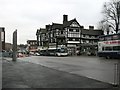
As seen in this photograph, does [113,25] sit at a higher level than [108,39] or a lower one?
higher

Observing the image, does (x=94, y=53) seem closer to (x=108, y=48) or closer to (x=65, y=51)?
(x=65, y=51)

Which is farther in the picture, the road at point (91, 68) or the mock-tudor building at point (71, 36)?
the mock-tudor building at point (71, 36)

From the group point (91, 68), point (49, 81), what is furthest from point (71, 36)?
point (49, 81)

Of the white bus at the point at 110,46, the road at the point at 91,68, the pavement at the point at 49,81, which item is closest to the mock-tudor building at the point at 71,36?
the white bus at the point at 110,46

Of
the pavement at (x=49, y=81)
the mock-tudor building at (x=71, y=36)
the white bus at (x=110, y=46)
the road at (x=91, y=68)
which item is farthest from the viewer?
the mock-tudor building at (x=71, y=36)

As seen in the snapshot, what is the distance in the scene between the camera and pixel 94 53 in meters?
70.6

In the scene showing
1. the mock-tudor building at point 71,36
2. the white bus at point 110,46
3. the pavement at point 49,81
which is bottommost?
the pavement at point 49,81

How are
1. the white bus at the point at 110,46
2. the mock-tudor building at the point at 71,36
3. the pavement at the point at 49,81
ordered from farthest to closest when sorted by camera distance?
the mock-tudor building at the point at 71,36
the white bus at the point at 110,46
the pavement at the point at 49,81

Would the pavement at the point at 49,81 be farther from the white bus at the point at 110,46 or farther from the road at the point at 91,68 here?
the white bus at the point at 110,46

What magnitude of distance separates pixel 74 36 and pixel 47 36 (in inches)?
843

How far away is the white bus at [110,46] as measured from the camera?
41.9 m

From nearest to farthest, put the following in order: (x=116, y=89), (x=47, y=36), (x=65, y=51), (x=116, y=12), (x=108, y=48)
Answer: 1. (x=116, y=89)
2. (x=108, y=48)
3. (x=116, y=12)
4. (x=65, y=51)
5. (x=47, y=36)

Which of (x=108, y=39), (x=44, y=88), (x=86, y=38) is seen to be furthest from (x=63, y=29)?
(x=44, y=88)

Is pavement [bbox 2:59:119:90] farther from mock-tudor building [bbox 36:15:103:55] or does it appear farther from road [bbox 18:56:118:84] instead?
mock-tudor building [bbox 36:15:103:55]
